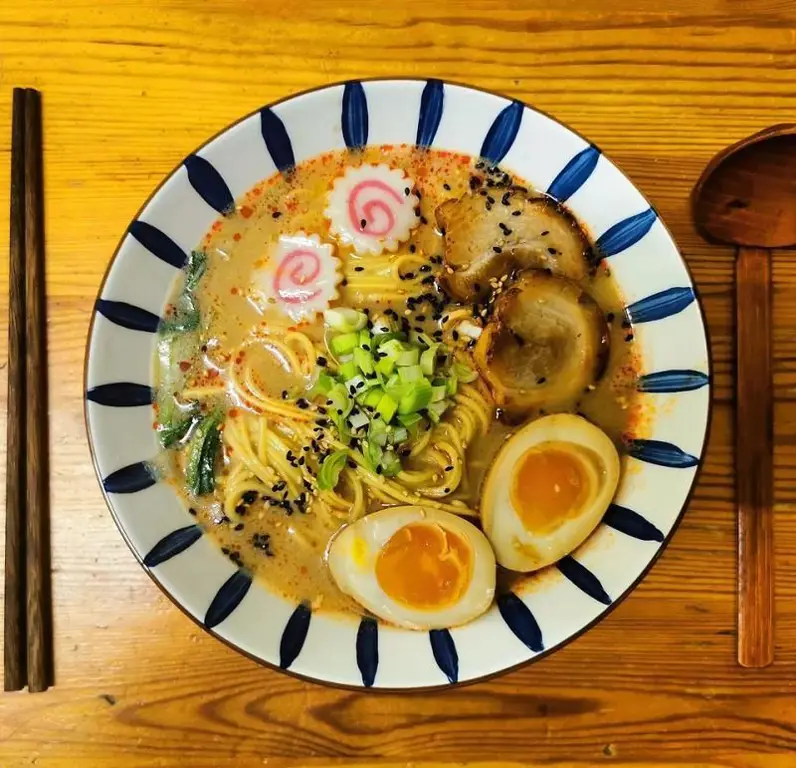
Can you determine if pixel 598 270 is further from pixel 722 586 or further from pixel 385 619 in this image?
pixel 385 619

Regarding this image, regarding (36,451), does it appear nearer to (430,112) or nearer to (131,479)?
(131,479)

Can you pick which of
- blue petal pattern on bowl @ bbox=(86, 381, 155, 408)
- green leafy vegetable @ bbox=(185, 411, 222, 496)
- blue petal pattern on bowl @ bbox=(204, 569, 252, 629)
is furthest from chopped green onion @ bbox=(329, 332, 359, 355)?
blue petal pattern on bowl @ bbox=(204, 569, 252, 629)

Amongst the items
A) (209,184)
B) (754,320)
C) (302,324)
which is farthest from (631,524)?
(209,184)

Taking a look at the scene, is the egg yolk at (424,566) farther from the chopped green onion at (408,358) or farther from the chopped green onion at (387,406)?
the chopped green onion at (408,358)

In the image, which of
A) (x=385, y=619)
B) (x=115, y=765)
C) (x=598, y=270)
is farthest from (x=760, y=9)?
(x=115, y=765)

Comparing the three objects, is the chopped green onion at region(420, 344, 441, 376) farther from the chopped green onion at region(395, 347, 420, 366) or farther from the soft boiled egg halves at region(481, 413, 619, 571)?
the soft boiled egg halves at region(481, 413, 619, 571)

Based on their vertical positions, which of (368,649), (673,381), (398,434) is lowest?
(368,649)
